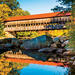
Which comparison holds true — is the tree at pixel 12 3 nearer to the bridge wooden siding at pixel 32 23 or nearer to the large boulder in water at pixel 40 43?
the bridge wooden siding at pixel 32 23

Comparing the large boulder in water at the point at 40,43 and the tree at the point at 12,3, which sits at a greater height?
the tree at the point at 12,3

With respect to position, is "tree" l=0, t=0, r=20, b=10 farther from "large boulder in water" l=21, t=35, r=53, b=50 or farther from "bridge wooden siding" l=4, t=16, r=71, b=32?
"large boulder in water" l=21, t=35, r=53, b=50

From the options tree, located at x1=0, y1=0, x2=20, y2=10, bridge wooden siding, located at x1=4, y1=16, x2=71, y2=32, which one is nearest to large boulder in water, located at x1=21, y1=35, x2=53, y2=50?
bridge wooden siding, located at x1=4, y1=16, x2=71, y2=32

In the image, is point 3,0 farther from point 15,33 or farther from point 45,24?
point 45,24

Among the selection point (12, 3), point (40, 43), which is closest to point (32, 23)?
point (40, 43)

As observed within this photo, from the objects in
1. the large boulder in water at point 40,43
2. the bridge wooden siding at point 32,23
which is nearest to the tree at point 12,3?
the bridge wooden siding at point 32,23

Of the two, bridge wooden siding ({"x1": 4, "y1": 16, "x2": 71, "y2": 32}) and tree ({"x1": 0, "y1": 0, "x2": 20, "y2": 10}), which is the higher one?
tree ({"x1": 0, "y1": 0, "x2": 20, "y2": 10})

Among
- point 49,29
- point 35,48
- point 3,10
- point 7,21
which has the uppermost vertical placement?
point 3,10

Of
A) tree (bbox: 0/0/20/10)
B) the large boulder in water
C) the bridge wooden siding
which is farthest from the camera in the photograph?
tree (bbox: 0/0/20/10)

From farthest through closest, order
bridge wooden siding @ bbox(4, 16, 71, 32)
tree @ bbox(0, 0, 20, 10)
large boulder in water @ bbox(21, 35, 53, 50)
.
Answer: tree @ bbox(0, 0, 20, 10) < bridge wooden siding @ bbox(4, 16, 71, 32) < large boulder in water @ bbox(21, 35, 53, 50)

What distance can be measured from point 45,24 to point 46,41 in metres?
10.3

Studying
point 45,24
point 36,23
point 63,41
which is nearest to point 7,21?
point 36,23

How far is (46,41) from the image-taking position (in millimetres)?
16859

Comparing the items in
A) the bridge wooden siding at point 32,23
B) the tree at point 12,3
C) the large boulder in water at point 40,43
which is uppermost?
the tree at point 12,3
